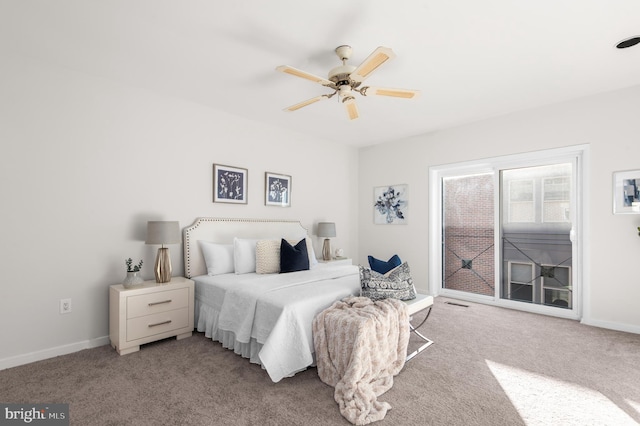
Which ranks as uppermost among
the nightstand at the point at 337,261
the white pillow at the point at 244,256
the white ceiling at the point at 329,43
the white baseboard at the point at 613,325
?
the white ceiling at the point at 329,43

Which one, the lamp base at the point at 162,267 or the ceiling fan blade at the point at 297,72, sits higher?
the ceiling fan blade at the point at 297,72

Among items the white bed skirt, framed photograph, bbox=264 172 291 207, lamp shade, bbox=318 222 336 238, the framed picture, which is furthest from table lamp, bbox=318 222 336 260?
the white bed skirt

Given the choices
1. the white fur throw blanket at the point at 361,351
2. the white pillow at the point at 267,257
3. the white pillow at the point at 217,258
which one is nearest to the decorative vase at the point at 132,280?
the white pillow at the point at 217,258

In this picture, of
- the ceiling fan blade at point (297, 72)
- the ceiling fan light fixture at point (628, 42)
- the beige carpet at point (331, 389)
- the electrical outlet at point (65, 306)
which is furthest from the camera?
the electrical outlet at point (65, 306)

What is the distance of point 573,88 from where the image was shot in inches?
Result: 130

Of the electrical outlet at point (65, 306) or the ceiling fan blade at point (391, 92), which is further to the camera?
the electrical outlet at point (65, 306)

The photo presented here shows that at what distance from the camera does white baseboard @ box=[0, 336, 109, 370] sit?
2.51 m

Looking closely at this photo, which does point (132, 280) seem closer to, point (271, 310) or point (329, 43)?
point (271, 310)

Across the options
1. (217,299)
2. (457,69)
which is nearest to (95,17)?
(217,299)

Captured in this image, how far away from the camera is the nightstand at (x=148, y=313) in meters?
2.74

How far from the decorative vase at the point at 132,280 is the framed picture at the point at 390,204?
375cm

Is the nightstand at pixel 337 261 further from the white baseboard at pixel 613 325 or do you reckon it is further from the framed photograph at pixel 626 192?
the framed photograph at pixel 626 192

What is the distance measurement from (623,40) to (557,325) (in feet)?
9.25

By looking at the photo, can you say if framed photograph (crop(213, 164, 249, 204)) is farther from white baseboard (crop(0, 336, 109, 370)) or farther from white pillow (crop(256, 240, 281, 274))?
white baseboard (crop(0, 336, 109, 370))
